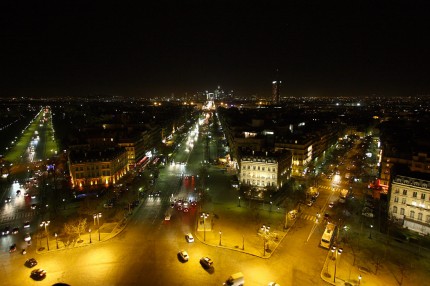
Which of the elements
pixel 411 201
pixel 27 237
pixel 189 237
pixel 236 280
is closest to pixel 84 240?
pixel 27 237

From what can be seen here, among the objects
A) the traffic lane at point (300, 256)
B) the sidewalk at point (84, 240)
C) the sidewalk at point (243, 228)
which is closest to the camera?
the traffic lane at point (300, 256)

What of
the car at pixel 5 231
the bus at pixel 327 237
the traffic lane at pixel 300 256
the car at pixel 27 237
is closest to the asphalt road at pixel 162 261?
the traffic lane at pixel 300 256

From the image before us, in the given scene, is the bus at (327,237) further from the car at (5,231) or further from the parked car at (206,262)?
the car at (5,231)

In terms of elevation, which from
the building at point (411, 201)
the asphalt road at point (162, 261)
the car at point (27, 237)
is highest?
the building at point (411, 201)

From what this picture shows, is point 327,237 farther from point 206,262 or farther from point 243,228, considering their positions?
point 206,262

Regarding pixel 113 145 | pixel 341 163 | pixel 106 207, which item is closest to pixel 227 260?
pixel 106 207

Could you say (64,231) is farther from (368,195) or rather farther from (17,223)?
(368,195)

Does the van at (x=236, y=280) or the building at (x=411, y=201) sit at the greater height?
the building at (x=411, y=201)
